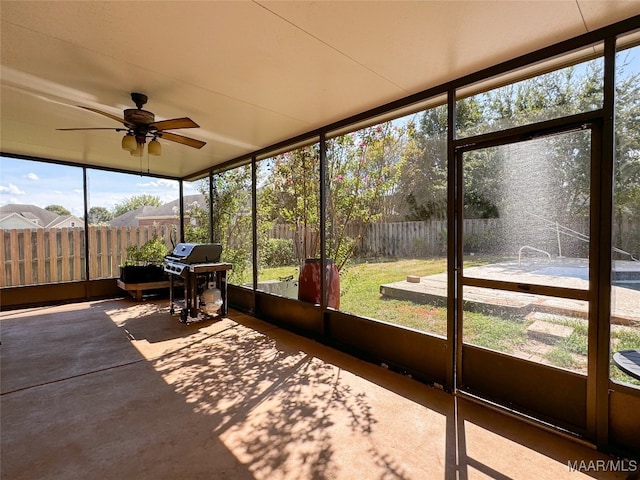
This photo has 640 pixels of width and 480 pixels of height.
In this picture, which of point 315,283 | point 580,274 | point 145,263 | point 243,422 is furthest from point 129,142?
point 145,263

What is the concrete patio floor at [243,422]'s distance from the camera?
1738mm

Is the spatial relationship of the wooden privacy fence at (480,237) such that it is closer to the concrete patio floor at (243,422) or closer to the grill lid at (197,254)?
the concrete patio floor at (243,422)

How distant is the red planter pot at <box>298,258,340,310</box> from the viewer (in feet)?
12.5

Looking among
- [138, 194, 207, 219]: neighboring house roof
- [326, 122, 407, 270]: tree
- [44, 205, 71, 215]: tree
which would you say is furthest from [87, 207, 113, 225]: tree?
[326, 122, 407, 270]: tree

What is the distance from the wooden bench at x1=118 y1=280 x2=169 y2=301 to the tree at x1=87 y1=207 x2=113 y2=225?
1.20 meters

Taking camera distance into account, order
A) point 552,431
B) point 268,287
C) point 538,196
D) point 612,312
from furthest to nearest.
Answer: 1. point 268,287
2. point 538,196
3. point 552,431
4. point 612,312

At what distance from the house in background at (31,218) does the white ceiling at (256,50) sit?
103 inches

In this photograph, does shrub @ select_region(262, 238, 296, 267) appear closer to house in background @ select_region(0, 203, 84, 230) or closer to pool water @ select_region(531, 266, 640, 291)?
pool water @ select_region(531, 266, 640, 291)

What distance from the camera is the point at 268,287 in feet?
15.7

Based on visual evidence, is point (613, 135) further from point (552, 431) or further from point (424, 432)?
point (424, 432)

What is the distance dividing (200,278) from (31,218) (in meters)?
3.23

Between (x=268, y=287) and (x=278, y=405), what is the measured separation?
2521 millimetres

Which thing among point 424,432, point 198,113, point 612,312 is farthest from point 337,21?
point 424,432

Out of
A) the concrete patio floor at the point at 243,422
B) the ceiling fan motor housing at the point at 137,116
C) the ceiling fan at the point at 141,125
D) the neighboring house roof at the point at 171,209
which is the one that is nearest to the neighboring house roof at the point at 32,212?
the neighboring house roof at the point at 171,209
